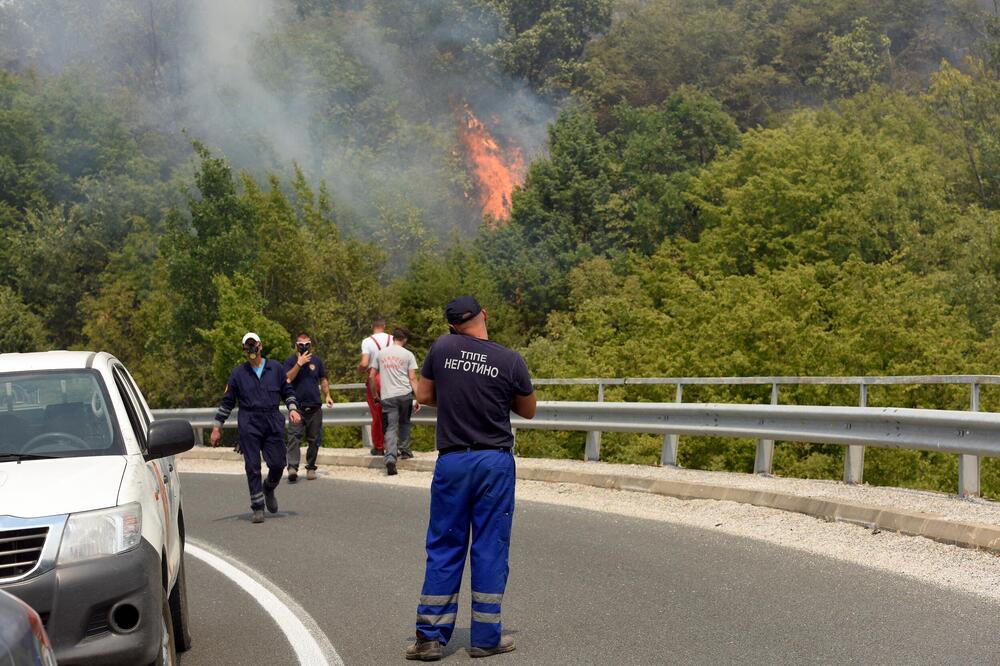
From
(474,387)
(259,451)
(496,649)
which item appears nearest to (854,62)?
(259,451)

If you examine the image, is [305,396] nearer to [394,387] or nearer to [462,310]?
[394,387]

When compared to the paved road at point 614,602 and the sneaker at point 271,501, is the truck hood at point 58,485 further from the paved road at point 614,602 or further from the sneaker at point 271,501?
the sneaker at point 271,501

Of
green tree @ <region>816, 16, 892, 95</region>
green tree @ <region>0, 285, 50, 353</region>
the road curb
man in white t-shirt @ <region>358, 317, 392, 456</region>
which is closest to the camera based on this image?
the road curb

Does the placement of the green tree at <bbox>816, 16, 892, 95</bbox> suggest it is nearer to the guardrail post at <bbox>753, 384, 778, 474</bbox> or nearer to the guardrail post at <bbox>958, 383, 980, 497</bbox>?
the guardrail post at <bbox>753, 384, 778, 474</bbox>

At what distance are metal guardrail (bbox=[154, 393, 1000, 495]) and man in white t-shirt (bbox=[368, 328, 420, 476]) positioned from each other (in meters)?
1.38

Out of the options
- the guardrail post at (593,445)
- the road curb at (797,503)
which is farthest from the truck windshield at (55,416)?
the guardrail post at (593,445)

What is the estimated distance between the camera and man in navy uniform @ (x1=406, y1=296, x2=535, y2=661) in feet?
23.6

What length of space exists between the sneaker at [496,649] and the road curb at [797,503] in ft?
13.0

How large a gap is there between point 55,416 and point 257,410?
6556mm

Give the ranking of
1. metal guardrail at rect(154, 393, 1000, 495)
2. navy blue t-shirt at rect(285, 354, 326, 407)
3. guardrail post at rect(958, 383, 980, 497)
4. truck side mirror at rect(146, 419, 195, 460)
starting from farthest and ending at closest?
navy blue t-shirt at rect(285, 354, 326, 407) < guardrail post at rect(958, 383, 980, 497) < metal guardrail at rect(154, 393, 1000, 495) < truck side mirror at rect(146, 419, 195, 460)

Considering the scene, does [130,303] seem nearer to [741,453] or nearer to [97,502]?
[741,453]

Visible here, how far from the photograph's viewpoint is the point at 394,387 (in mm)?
18219

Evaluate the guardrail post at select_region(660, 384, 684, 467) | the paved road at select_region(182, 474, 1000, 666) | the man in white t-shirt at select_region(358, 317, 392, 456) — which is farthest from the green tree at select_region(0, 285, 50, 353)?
the paved road at select_region(182, 474, 1000, 666)

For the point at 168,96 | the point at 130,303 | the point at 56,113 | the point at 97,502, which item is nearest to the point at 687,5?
the point at 168,96
